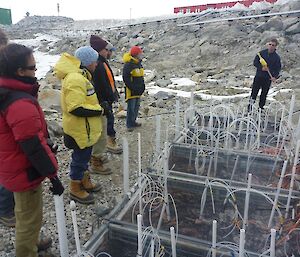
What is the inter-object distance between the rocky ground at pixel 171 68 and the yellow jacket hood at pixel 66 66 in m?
1.45

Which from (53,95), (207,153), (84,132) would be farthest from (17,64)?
(53,95)

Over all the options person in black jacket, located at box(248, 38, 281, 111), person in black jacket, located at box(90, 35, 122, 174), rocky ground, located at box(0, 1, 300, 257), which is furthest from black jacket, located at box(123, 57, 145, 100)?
person in black jacket, located at box(248, 38, 281, 111)

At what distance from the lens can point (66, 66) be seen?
10.7ft

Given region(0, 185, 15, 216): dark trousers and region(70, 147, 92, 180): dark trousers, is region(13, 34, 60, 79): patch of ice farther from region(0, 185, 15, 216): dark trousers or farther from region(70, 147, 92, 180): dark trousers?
region(0, 185, 15, 216): dark trousers

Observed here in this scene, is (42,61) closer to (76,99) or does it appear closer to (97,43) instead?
(97,43)

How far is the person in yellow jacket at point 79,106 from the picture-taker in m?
3.16

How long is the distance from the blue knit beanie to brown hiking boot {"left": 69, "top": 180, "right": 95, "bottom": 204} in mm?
1310

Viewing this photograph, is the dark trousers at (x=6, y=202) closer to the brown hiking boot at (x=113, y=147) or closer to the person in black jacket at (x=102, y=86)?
the person in black jacket at (x=102, y=86)

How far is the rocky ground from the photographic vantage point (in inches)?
150

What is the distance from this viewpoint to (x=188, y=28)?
71.6ft

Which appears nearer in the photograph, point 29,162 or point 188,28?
point 29,162

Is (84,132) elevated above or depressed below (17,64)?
below

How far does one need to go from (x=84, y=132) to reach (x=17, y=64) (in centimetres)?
129

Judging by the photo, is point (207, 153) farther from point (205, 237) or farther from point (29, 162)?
point (29, 162)
